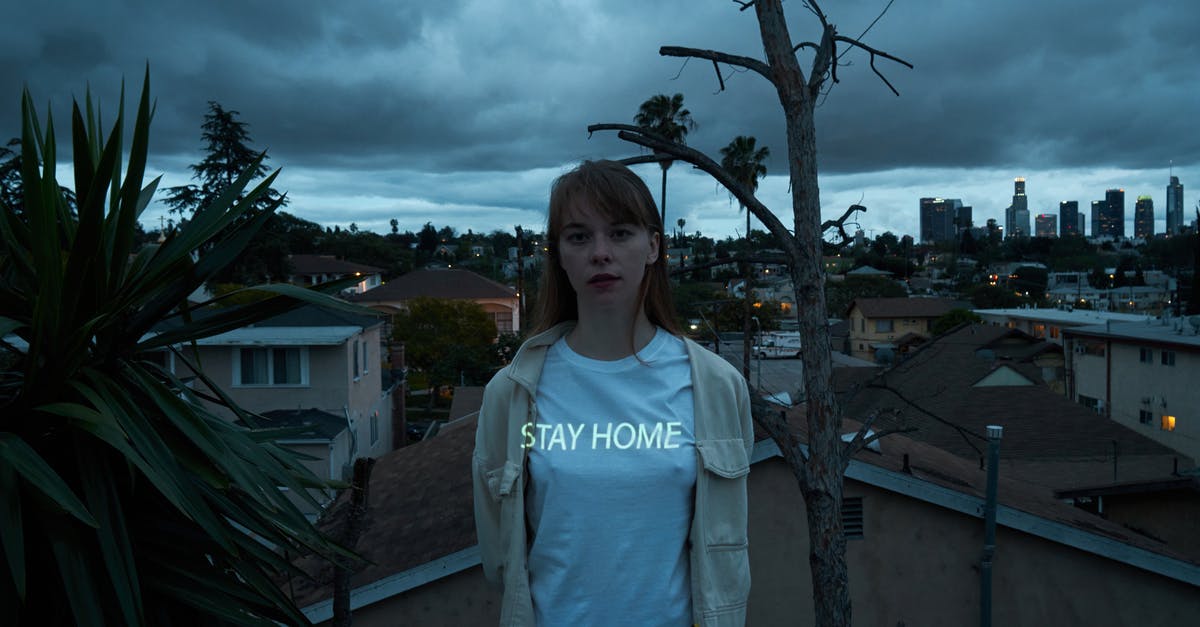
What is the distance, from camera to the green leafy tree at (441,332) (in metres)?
38.0

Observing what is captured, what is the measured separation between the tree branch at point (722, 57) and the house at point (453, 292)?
4858cm

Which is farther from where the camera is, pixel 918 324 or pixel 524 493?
pixel 918 324

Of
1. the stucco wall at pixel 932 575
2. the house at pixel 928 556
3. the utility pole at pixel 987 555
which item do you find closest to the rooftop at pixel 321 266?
the house at pixel 928 556

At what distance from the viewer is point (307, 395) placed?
65.8 feet

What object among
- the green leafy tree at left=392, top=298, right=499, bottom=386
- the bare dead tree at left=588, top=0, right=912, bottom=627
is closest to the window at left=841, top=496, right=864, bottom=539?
the bare dead tree at left=588, top=0, right=912, bottom=627

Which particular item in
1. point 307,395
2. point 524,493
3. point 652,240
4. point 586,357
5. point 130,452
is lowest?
point 307,395

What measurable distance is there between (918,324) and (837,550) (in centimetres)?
5204

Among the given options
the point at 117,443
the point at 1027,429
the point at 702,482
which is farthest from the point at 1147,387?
the point at 117,443

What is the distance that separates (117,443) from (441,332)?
3728cm

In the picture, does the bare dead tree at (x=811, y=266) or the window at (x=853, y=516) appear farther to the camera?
the window at (x=853, y=516)

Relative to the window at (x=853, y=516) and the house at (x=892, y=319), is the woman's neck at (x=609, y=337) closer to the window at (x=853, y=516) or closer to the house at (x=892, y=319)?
the window at (x=853, y=516)

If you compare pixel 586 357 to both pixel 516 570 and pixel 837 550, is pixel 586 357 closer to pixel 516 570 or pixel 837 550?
pixel 516 570

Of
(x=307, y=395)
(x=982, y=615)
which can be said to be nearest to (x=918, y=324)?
(x=307, y=395)

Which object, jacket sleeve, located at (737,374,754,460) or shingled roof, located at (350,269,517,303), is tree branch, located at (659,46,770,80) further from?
shingled roof, located at (350,269,517,303)
